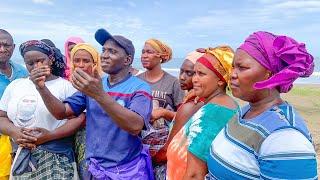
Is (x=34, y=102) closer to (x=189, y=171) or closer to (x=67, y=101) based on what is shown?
(x=67, y=101)

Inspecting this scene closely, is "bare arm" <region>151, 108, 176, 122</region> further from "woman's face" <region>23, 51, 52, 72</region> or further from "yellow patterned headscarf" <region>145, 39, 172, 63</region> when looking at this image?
"yellow patterned headscarf" <region>145, 39, 172, 63</region>

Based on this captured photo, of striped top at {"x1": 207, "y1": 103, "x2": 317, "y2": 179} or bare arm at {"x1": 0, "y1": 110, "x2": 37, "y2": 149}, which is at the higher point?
striped top at {"x1": 207, "y1": 103, "x2": 317, "y2": 179}

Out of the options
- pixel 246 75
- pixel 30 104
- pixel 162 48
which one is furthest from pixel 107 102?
pixel 162 48

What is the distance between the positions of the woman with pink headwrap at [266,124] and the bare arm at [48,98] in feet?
4.76

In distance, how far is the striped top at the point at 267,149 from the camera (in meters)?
1.87

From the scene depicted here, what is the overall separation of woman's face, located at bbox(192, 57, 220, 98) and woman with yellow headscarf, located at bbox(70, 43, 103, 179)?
3.79 ft

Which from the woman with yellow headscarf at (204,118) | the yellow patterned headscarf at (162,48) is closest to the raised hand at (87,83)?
the woman with yellow headscarf at (204,118)

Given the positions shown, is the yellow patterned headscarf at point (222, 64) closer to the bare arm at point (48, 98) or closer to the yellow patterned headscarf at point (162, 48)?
the bare arm at point (48, 98)

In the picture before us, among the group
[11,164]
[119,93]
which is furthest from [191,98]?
[11,164]

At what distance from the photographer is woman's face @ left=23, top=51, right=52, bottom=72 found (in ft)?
11.4

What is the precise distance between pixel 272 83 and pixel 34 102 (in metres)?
2.06

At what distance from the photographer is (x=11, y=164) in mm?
A: 3820

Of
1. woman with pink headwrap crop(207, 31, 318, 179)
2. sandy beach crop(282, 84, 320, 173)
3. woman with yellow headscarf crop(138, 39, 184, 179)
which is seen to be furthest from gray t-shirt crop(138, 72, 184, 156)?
sandy beach crop(282, 84, 320, 173)

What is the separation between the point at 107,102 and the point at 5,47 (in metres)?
2.17
